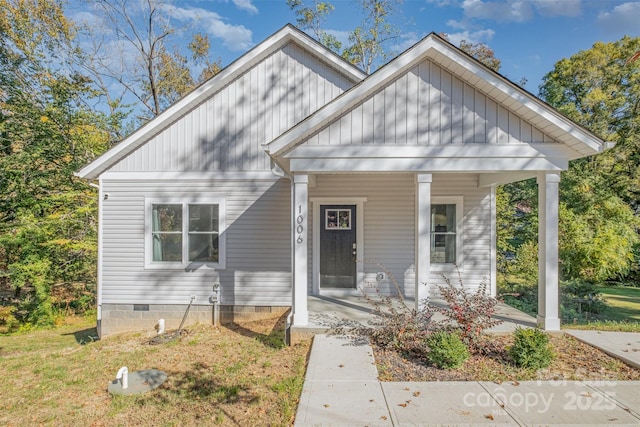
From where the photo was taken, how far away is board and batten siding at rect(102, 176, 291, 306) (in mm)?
7414

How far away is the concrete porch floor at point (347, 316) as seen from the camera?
5.50m

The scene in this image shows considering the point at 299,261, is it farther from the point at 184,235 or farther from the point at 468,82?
the point at 468,82

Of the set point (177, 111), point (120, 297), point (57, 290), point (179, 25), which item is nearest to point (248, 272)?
point (120, 297)

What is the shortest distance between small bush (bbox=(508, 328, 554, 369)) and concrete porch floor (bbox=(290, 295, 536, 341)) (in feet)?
3.57

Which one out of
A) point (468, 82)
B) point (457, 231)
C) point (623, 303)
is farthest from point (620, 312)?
point (468, 82)

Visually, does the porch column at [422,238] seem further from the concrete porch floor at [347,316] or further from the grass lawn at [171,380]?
the grass lawn at [171,380]

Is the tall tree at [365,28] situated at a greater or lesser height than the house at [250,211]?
greater

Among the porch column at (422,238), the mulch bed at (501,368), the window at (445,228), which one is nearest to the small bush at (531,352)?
the mulch bed at (501,368)

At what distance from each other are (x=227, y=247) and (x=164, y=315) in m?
2.10

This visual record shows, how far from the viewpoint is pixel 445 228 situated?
26.2 feet

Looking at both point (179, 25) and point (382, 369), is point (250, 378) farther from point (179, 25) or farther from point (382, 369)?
point (179, 25)

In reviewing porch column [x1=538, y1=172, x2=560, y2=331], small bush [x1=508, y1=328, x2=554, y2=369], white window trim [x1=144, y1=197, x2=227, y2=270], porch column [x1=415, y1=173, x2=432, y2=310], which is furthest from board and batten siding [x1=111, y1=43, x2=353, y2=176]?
small bush [x1=508, y1=328, x2=554, y2=369]

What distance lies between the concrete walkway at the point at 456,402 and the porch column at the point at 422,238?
1.64m

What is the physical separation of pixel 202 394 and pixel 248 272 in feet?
11.1
